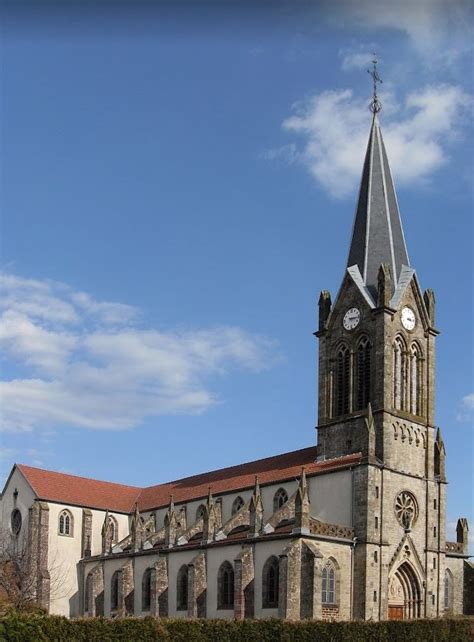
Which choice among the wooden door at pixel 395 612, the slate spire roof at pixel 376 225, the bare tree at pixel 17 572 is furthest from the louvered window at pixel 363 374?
the bare tree at pixel 17 572

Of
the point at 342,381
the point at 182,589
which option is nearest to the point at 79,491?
the point at 182,589

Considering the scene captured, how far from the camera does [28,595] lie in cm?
6731

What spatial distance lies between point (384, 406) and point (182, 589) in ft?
61.4

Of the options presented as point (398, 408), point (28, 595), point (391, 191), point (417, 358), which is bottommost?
point (28, 595)

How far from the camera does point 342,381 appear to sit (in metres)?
60.8

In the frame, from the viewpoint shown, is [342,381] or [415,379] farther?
[342,381]

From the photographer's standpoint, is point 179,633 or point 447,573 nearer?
point 179,633

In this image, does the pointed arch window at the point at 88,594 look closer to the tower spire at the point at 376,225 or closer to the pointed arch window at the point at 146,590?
the pointed arch window at the point at 146,590

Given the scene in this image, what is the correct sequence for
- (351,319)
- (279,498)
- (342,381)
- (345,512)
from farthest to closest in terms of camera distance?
(351,319) < (342,381) < (279,498) < (345,512)

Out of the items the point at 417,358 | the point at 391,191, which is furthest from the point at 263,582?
the point at 391,191

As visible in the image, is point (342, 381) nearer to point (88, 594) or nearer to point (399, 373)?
point (399, 373)

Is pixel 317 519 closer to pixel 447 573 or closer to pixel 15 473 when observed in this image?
pixel 447 573

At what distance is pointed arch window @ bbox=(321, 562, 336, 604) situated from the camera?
51.0 metres

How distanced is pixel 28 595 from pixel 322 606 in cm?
2698
